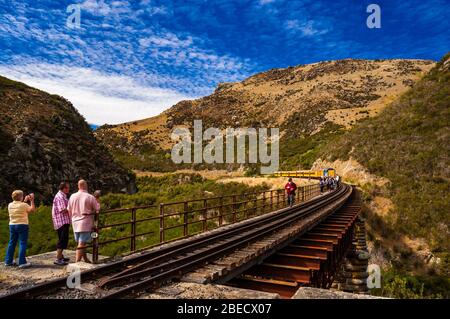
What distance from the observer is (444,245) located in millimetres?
23609

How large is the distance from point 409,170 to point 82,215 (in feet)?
119

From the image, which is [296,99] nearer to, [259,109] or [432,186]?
[259,109]

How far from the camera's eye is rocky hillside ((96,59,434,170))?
9706 cm

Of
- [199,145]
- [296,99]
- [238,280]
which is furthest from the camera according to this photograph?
[296,99]

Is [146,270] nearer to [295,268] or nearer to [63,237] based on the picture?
[63,237]

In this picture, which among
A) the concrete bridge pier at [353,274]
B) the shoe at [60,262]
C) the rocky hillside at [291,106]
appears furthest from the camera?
the rocky hillside at [291,106]

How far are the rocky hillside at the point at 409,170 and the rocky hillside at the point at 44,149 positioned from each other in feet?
95.5

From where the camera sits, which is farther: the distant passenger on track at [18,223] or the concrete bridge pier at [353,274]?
the concrete bridge pier at [353,274]

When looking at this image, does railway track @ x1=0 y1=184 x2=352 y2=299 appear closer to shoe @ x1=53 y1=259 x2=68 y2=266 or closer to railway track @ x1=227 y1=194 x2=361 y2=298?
railway track @ x1=227 y1=194 x2=361 y2=298

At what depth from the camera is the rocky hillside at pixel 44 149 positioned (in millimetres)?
29875

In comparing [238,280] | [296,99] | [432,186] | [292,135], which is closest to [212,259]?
[238,280]

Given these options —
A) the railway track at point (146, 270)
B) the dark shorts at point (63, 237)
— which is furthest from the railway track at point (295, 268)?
the dark shorts at point (63, 237)

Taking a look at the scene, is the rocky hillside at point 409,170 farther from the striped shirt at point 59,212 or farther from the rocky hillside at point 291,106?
the rocky hillside at point 291,106

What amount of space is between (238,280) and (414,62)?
159 m
